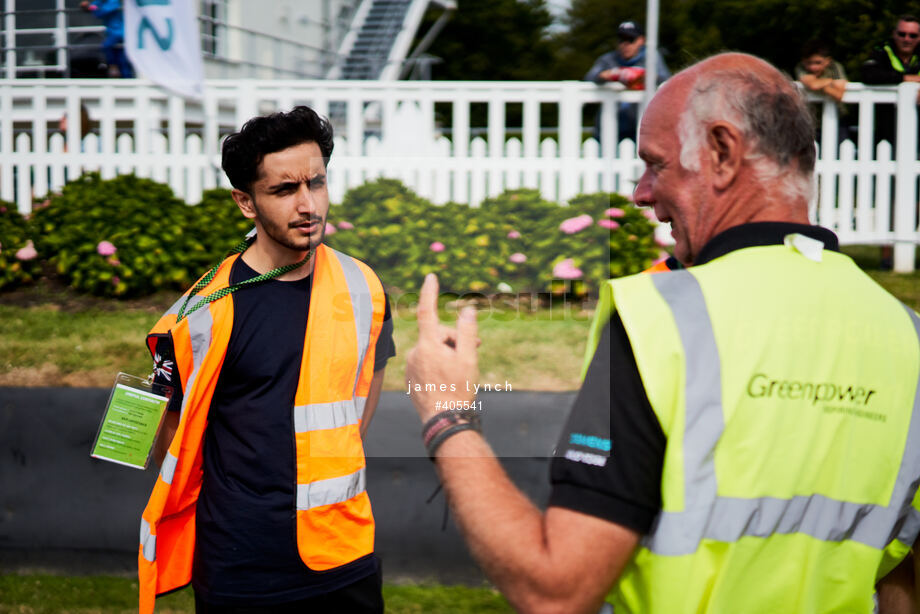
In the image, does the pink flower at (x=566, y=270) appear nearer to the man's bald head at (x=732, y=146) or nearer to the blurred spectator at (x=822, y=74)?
the man's bald head at (x=732, y=146)

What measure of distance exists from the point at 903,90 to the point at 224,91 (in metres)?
5.64

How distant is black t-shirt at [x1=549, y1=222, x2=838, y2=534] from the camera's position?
4.34 ft

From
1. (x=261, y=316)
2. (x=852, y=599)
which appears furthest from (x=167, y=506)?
(x=852, y=599)

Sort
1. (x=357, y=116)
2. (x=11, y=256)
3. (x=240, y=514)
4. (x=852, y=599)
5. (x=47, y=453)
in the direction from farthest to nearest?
(x=357, y=116), (x=11, y=256), (x=47, y=453), (x=240, y=514), (x=852, y=599)

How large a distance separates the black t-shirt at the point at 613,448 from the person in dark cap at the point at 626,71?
22.7 feet

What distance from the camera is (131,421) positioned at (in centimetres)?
261

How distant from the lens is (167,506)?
2629 millimetres

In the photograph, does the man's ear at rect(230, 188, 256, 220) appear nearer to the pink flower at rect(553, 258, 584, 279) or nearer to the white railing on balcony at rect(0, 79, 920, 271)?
the pink flower at rect(553, 258, 584, 279)

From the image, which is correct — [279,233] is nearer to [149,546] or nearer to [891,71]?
[149,546]

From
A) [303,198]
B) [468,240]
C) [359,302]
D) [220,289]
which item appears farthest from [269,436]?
[468,240]

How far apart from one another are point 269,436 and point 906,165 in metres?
7.03

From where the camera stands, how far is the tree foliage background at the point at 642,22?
67.1 ft

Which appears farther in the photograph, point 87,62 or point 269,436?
point 87,62

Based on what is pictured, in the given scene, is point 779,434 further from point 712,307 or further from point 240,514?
point 240,514
